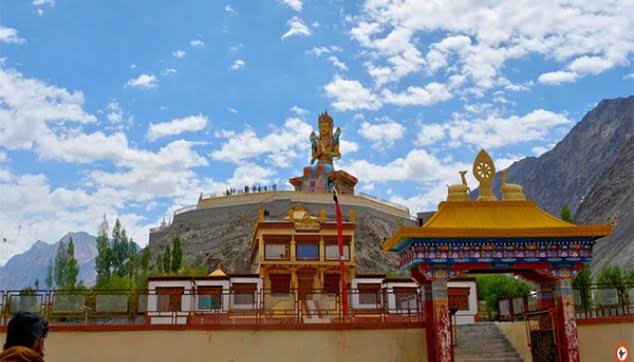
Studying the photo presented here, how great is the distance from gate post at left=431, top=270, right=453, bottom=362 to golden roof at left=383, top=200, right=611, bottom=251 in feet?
4.06

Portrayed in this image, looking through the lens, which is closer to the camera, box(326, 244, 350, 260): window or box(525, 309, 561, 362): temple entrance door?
box(525, 309, 561, 362): temple entrance door

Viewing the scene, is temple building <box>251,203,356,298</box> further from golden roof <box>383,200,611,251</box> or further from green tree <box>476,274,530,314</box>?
golden roof <box>383,200,611,251</box>

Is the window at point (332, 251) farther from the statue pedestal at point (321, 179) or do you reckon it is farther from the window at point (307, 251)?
the statue pedestal at point (321, 179)

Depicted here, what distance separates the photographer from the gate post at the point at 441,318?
16.8 meters

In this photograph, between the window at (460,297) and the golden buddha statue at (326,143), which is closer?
the window at (460,297)

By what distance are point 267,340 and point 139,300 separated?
4521 millimetres

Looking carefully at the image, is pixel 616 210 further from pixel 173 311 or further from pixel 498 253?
pixel 173 311

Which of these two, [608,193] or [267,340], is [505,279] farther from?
[608,193]

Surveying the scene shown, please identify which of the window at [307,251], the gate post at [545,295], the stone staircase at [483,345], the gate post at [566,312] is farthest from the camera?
the window at [307,251]

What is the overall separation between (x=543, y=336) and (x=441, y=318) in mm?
3173

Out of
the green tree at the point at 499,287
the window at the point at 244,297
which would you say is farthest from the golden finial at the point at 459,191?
the green tree at the point at 499,287

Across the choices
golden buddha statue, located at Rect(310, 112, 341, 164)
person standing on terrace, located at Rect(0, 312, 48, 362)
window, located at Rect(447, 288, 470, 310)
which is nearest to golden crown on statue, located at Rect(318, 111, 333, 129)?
golden buddha statue, located at Rect(310, 112, 341, 164)

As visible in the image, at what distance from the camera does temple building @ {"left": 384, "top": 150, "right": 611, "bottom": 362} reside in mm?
16859

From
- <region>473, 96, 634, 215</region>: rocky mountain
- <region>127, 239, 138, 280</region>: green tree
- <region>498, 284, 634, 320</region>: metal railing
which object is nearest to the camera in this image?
<region>498, 284, 634, 320</region>: metal railing
